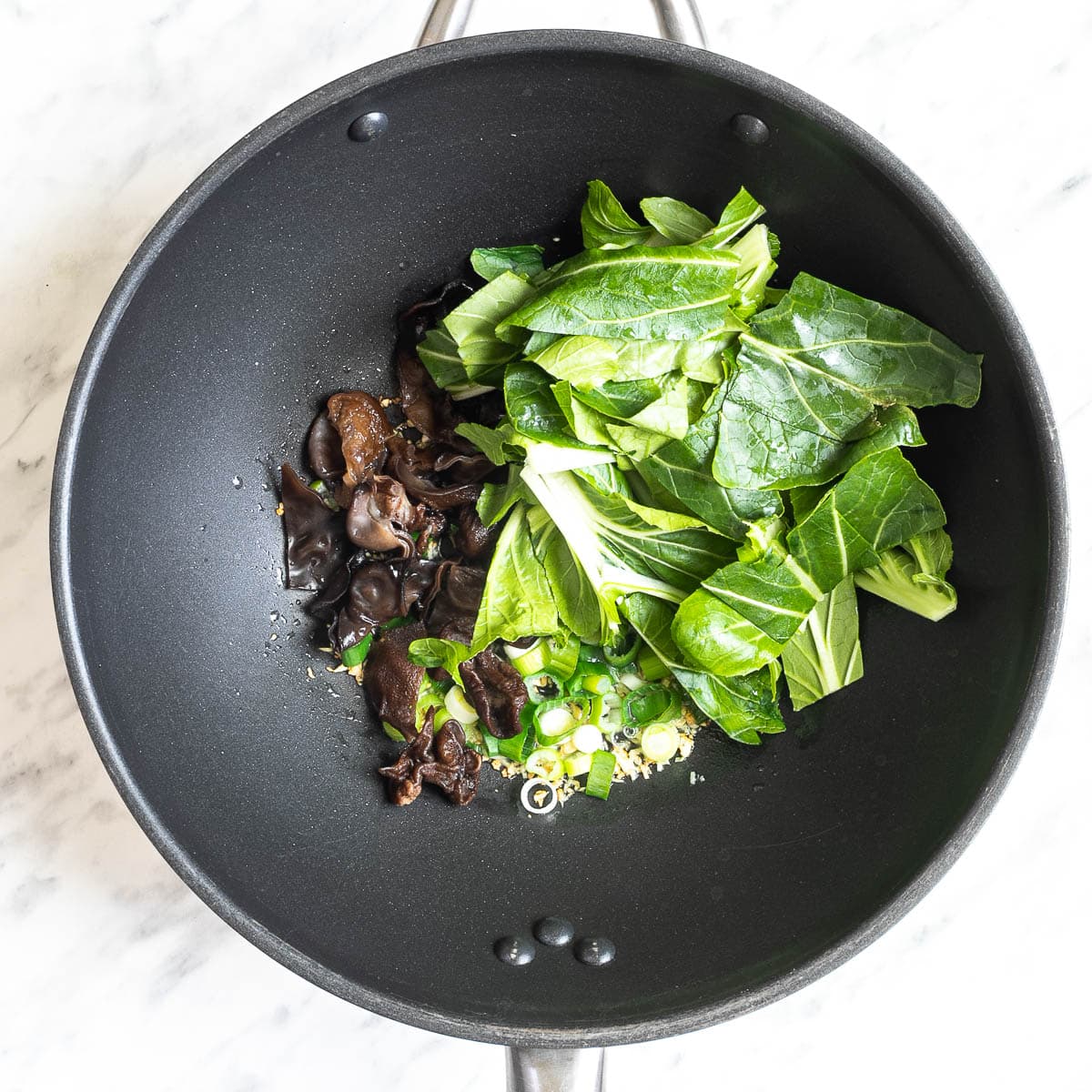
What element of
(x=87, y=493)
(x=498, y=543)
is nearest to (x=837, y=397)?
(x=498, y=543)

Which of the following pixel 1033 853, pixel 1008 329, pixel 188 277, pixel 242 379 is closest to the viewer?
pixel 1008 329

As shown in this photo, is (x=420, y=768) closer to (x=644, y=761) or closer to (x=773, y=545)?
(x=644, y=761)

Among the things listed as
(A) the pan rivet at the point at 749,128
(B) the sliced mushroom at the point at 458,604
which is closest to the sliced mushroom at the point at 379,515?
(B) the sliced mushroom at the point at 458,604

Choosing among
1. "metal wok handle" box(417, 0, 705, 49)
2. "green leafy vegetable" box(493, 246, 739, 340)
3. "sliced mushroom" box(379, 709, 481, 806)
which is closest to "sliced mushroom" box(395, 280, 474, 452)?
"green leafy vegetable" box(493, 246, 739, 340)

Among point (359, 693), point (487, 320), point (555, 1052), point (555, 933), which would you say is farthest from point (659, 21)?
point (555, 1052)

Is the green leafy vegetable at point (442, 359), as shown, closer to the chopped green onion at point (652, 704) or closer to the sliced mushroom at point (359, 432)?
the sliced mushroom at point (359, 432)
